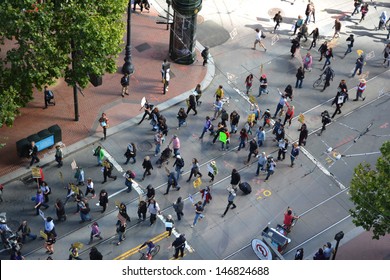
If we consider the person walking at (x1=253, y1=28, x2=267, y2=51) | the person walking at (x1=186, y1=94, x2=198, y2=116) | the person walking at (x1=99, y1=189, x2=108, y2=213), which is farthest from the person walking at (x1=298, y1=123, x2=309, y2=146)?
the person walking at (x1=99, y1=189, x2=108, y2=213)

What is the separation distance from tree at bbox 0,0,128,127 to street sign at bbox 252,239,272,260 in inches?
391

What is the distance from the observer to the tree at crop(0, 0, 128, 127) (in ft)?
85.4

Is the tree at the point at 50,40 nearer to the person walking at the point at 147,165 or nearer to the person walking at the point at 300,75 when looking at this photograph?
the person walking at the point at 147,165

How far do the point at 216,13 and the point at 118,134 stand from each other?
12.2 m

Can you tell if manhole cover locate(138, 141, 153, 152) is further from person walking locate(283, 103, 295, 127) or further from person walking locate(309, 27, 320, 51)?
person walking locate(309, 27, 320, 51)

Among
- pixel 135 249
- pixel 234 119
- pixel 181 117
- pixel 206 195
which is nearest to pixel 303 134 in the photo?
pixel 234 119

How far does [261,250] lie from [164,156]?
6409mm

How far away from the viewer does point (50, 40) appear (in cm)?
2698

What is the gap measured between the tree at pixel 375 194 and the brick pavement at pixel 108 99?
507 inches

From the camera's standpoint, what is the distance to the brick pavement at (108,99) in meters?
30.9

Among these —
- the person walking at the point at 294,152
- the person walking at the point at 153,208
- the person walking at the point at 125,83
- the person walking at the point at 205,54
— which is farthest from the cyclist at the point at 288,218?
the person walking at the point at 205,54

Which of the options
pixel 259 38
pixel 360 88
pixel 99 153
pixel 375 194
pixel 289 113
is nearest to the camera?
pixel 375 194

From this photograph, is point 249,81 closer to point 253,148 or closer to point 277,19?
point 253,148

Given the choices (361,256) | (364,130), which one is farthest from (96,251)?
(364,130)
